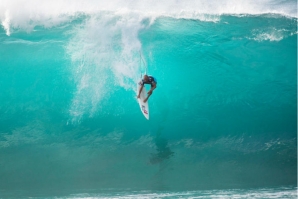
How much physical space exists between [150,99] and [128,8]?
3.19 m

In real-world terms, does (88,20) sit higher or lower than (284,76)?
higher

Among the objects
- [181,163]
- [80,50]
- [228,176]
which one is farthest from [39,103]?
[228,176]

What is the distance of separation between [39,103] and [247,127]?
5.45 meters

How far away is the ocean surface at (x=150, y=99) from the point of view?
7.16m

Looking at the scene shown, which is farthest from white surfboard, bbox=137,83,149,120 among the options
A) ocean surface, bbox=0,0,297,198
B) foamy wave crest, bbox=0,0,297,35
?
foamy wave crest, bbox=0,0,297,35

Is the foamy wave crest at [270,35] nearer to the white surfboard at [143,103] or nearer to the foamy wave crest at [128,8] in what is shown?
the foamy wave crest at [128,8]

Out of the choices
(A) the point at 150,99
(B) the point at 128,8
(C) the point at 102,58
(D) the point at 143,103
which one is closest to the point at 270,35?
(A) the point at 150,99

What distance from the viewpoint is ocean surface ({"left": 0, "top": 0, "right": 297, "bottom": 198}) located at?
716 centimetres

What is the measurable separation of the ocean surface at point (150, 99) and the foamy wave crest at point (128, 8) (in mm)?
38

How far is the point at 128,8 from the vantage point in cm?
962

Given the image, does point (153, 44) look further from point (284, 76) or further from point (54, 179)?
point (54, 179)

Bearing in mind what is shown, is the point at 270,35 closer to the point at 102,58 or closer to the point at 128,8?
the point at 128,8

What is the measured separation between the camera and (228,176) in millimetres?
7277

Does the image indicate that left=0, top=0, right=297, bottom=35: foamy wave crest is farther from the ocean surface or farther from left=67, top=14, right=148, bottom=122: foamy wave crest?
left=67, top=14, right=148, bottom=122: foamy wave crest
